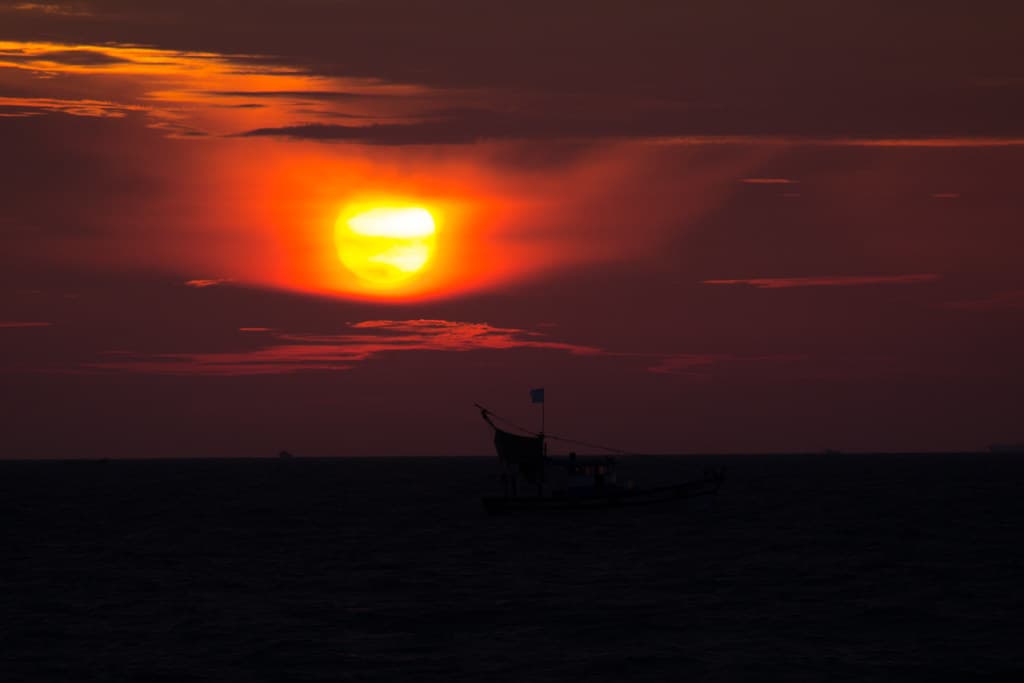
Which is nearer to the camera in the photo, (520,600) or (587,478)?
(520,600)

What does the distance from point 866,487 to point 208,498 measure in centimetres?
9611

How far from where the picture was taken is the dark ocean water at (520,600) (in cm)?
Result: 4619

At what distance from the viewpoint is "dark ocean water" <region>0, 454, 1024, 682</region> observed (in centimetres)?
4619

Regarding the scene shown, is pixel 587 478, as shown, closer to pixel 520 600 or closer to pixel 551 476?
pixel 551 476

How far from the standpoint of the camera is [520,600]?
203 ft

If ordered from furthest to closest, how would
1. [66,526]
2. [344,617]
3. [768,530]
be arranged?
[66,526]
[768,530]
[344,617]

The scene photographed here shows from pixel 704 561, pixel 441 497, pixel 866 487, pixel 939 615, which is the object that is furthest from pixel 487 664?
pixel 866 487

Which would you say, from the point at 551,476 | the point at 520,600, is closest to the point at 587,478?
the point at 551,476

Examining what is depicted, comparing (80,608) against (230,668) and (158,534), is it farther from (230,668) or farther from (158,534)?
(158,534)

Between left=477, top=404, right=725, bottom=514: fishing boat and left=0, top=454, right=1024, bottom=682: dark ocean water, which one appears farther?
left=477, top=404, right=725, bottom=514: fishing boat

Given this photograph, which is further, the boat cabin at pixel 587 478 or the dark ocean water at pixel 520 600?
the boat cabin at pixel 587 478

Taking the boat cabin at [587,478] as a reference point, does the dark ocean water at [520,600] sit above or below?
below

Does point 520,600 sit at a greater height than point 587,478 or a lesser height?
lesser

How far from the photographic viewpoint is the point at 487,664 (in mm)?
45938
